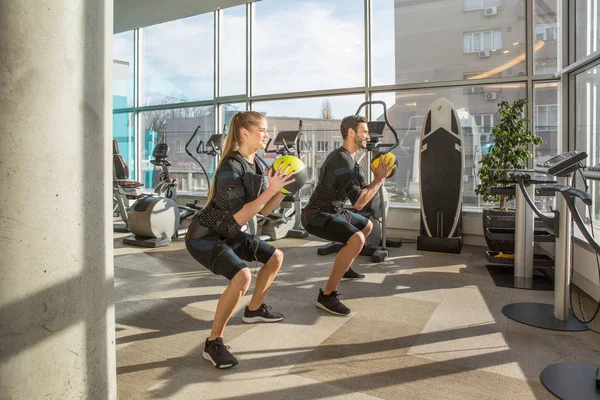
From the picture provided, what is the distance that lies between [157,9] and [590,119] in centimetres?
712

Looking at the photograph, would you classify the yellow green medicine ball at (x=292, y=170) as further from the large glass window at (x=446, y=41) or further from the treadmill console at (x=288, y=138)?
the large glass window at (x=446, y=41)

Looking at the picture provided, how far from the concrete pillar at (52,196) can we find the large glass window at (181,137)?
22.7 feet

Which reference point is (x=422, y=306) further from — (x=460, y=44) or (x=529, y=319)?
(x=460, y=44)

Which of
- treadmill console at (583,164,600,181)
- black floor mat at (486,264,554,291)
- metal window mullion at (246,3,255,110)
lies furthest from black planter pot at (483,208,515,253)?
metal window mullion at (246,3,255,110)

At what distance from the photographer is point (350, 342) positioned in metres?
2.70

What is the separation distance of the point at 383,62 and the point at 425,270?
345 cm

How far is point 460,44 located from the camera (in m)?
6.16

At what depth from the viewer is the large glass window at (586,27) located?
14.7ft

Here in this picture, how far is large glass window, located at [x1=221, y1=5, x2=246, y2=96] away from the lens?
7.89m

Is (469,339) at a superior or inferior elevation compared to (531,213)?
inferior

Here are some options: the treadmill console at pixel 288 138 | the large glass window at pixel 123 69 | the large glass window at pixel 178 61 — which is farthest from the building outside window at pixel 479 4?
the large glass window at pixel 123 69

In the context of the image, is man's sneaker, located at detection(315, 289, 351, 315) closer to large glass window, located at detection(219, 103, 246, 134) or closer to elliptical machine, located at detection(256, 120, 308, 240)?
elliptical machine, located at detection(256, 120, 308, 240)

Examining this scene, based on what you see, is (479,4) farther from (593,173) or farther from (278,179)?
(278,179)

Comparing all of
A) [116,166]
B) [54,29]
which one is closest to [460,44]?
[116,166]
